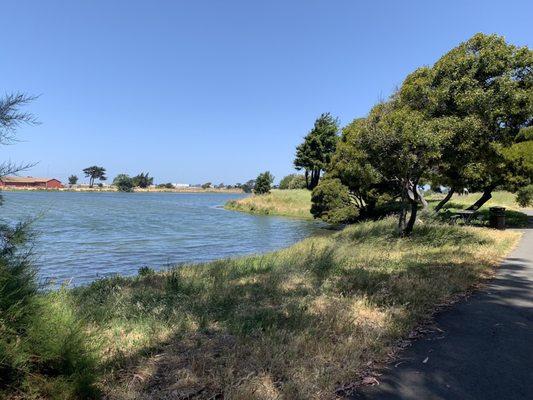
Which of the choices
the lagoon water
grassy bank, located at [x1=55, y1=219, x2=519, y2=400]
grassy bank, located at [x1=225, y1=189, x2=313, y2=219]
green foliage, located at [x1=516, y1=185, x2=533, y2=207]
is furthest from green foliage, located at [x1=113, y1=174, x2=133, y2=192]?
grassy bank, located at [x1=55, y1=219, x2=519, y2=400]

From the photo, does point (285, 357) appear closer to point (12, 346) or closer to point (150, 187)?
point (12, 346)

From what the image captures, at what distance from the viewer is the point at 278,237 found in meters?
30.1

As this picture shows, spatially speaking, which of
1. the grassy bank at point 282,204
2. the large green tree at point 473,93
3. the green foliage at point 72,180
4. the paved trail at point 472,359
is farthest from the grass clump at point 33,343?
the green foliage at point 72,180

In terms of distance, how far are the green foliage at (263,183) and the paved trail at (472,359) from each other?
2564 inches

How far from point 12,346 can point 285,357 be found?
246 centimetres

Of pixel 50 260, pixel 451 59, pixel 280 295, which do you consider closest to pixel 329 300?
pixel 280 295

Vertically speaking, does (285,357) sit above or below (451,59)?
below

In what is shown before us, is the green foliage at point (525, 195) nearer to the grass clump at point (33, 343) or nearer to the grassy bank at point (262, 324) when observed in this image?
the grassy bank at point (262, 324)

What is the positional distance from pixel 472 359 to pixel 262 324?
7.97 feet

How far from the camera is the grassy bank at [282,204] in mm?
53594

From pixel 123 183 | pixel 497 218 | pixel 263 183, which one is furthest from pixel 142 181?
pixel 497 218

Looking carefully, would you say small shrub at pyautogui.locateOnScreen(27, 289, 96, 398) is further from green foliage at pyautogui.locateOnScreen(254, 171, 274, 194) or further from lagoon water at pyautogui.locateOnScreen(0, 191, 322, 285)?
green foliage at pyautogui.locateOnScreen(254, 171, 274, 194)

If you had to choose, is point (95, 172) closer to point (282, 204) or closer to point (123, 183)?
point (123, 183)

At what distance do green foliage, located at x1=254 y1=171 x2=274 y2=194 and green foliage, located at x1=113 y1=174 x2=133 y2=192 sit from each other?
105 metres
